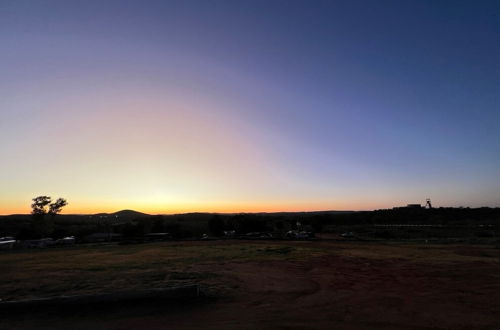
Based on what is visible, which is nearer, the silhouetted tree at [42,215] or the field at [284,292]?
the field at [284,292]

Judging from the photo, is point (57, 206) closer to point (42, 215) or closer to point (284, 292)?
point (42, 215)

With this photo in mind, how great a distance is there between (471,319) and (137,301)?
762 cm

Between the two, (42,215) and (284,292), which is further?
(42,215)

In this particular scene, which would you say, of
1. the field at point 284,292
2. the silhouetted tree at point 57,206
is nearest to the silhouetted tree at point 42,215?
the silhouetted tree at point 57,206

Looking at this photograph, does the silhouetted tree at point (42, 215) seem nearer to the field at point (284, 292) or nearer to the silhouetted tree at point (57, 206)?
the silhouetted tree at point (57, 206)

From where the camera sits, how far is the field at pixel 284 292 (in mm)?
7992

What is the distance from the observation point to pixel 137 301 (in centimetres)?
953

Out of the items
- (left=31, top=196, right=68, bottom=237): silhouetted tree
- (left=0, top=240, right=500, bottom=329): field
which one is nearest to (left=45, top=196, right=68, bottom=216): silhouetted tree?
(left=31, top=196, right=68, bottom=237): silhouetted tree

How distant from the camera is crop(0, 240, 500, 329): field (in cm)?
799

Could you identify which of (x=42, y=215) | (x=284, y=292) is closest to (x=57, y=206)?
(x=42, y=215)

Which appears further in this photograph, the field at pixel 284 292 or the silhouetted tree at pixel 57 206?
the silhouetted tree at pixel 57 206

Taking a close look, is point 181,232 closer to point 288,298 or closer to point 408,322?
point 288,298

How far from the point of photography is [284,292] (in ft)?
35.5

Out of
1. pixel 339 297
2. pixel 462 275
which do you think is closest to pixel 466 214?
pixel 462 275
